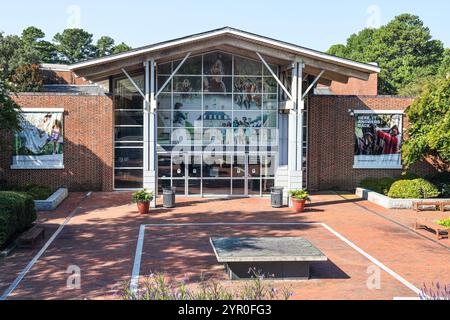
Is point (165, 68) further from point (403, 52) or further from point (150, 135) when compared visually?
point (403, 52)

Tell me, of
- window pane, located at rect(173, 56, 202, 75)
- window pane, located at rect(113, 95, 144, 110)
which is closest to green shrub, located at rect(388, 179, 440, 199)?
window pane, located at rect(173, 56, 202, 75)

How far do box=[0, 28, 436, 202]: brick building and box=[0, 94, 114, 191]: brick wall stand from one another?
0.05 m

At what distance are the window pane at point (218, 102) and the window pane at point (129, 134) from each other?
12.0 feet

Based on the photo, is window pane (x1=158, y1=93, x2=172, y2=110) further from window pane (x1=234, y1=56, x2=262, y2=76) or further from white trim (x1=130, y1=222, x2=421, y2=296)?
white trim (x1=130, y1=222, x2=421, y2=296)

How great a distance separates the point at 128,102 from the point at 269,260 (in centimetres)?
1752

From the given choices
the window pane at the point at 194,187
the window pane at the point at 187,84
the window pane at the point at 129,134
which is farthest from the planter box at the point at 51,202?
the window pane at the point at 187,84

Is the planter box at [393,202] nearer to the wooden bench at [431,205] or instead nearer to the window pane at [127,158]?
the wooden bench at [431,205]

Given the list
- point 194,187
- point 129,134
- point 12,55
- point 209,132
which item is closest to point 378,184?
point 209,132

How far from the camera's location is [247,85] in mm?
27156

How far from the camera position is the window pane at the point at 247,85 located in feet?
88.9

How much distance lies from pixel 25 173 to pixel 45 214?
6.94 meters

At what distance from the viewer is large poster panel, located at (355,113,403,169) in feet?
95.0

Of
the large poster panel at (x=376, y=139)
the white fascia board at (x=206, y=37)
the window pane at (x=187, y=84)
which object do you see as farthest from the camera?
the large poster panel at (x=376, y=139)

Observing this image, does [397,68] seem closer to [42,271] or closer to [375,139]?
[375,139]
